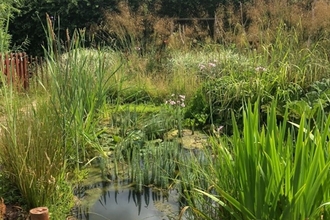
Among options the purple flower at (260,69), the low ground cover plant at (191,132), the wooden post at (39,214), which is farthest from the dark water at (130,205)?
the purple flower at (260,69)

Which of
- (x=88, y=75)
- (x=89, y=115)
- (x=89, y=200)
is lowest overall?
(x=89, y=200)

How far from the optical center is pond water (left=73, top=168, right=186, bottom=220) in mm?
3215

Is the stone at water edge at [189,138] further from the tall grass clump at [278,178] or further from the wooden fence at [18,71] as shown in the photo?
the tall grass clump at [278,178]

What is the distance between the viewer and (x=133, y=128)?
5.03 metres

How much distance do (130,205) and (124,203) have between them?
6 cm

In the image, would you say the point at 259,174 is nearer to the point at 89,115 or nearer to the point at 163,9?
the point at 89,115

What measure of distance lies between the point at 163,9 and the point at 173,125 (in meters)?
8.77

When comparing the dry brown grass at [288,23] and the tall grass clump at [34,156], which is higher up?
the dry brown grass at [288,23]

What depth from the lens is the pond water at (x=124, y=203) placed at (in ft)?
10.5

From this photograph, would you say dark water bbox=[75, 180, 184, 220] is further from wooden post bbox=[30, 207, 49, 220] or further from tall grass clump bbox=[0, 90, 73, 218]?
wooden post bbox=[30, 207, 49, 220]

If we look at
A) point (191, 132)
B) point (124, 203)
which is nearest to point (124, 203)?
point (124, 203)

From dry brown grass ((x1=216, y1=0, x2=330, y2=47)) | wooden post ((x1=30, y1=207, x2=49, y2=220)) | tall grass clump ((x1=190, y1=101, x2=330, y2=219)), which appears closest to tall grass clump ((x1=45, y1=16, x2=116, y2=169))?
wooden post ((x1=30, y1=207, x2=49, y2=220))

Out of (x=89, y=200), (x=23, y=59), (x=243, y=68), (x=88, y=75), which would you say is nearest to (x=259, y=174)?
(x=89, y=200)

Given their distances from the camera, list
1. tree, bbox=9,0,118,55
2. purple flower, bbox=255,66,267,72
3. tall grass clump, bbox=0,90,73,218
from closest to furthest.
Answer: tall grass clump, bbox=0,90,73,218
purple flower, bbox=255,66,267,72
tree, bbox=9,0,118,55
